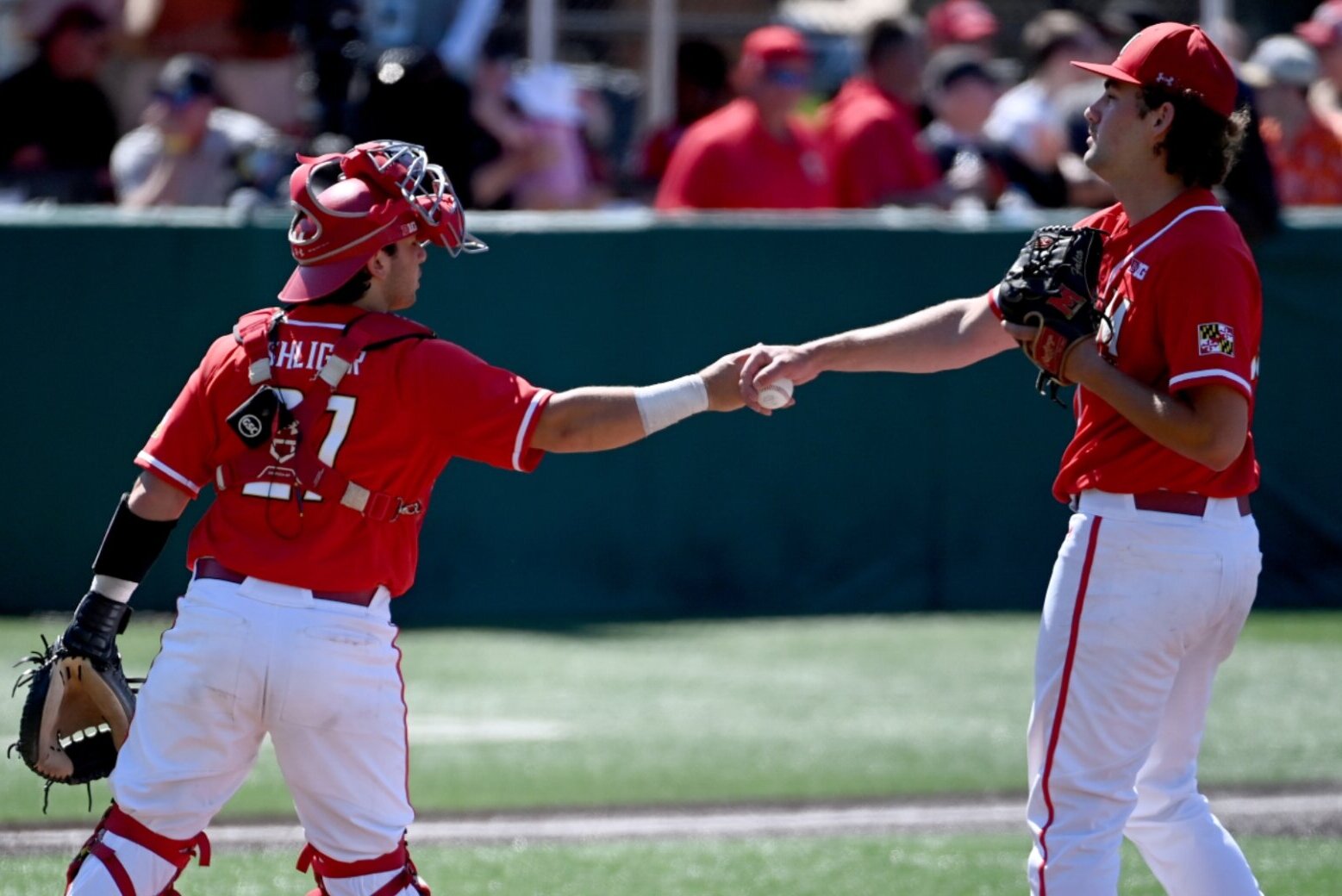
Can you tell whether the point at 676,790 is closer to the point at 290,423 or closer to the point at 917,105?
the point at 290,423

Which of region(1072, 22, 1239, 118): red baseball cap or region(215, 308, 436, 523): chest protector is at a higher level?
region(1072, 22, 1239, 118): red baseball cap

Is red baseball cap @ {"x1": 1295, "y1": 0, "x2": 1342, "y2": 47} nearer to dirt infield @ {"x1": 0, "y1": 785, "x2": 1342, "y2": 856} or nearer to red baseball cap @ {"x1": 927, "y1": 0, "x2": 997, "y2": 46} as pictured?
red baseball cap @ {"x1": 927, "y1": 0, "x2": 997, "y2": 46}

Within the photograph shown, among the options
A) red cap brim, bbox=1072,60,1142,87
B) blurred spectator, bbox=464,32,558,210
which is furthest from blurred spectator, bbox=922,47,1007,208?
red cap brim, bbox=1072,60,1142,87

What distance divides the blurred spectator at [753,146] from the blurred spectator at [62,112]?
3640 millimetres

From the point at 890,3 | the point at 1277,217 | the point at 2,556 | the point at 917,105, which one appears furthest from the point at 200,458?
the point at 890,3

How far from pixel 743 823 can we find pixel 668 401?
8.31 ft

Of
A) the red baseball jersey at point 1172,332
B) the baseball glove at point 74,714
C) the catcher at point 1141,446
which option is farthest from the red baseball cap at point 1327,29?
the baseball glove at point 74,714

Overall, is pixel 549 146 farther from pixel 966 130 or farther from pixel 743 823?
pixel 743 823

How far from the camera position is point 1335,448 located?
10.9 metres

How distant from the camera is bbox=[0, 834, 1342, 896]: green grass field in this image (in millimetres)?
5758

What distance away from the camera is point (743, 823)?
6.65 m

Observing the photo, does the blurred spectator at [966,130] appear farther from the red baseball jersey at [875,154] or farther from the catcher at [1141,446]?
the catcher at [1141,446]

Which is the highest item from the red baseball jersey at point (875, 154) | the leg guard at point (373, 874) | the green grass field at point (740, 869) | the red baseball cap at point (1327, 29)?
the red baseball cap at point (1327, 29)

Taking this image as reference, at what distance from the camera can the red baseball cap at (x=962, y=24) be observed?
13.6 m
